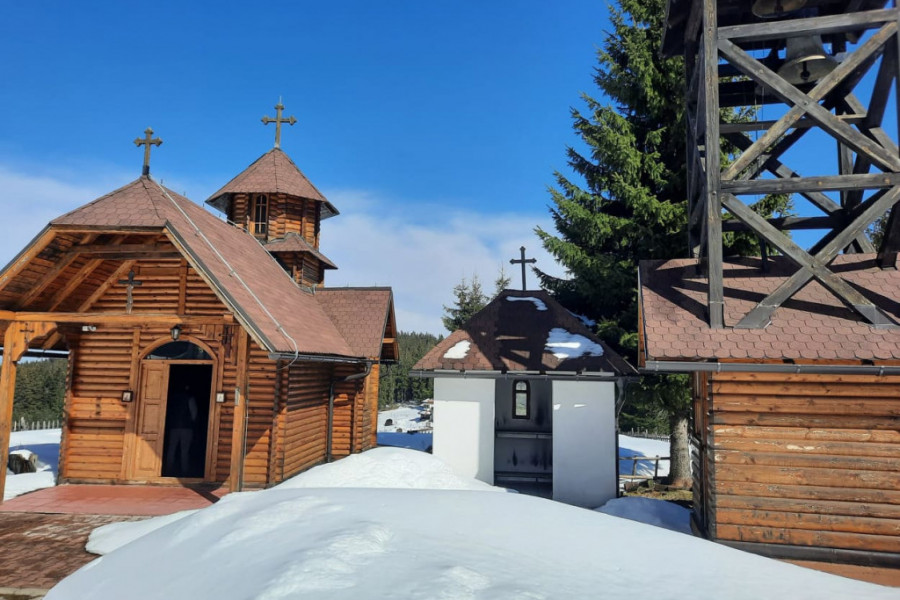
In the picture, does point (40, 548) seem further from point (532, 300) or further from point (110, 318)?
point (532, 300)

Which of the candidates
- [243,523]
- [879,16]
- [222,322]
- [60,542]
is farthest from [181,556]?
[879,16]

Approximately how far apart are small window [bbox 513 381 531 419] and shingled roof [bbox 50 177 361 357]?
570cm

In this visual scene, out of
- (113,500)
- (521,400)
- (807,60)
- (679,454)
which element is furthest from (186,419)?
(807,60)

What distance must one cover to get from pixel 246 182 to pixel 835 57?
16.7 m

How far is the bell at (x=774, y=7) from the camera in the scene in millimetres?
8930

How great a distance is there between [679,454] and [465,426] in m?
6.81

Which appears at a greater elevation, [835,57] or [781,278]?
[835,57]

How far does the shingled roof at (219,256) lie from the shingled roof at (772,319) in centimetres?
684

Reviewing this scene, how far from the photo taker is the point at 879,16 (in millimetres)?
7898

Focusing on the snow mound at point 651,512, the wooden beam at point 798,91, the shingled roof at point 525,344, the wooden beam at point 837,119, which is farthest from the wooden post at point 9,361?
the wooden beam at point 837,119

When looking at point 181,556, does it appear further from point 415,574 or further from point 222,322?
point 222,322

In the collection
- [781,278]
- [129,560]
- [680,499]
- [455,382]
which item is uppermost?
[781,278]

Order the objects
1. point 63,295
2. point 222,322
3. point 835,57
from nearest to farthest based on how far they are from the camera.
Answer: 1. point 835,57
2. point 222,322
3. point 63,295

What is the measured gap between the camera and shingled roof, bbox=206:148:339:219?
1762 cm
